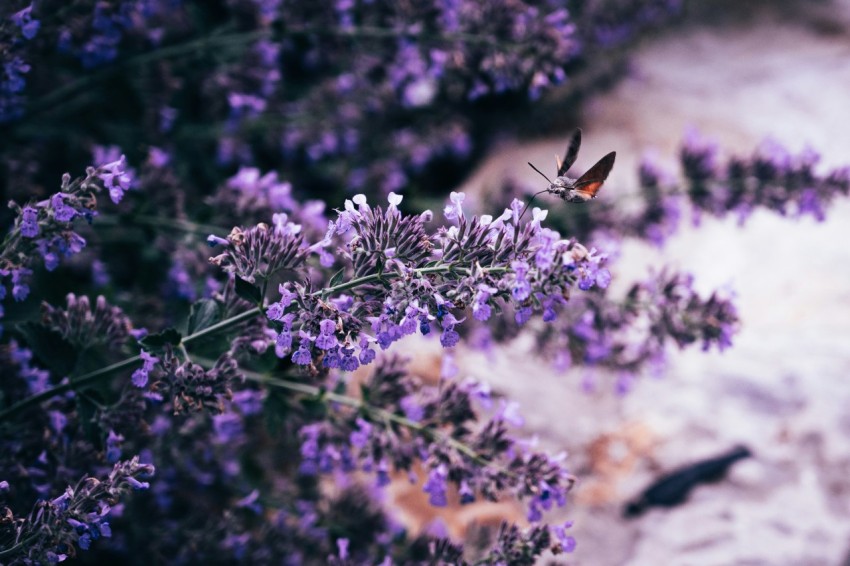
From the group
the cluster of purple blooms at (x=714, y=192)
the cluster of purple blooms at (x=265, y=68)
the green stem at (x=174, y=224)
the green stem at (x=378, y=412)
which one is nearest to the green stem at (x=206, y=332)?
the green stem at (x=378, y=412)

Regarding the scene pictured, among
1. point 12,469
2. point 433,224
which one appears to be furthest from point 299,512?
point 433,224

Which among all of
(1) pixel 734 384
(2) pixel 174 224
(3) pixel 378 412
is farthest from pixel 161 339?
(1) pixel 734 384

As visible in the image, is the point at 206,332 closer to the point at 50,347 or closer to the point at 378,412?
the point at 50,347

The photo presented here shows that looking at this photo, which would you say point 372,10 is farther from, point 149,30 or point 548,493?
point 548,493

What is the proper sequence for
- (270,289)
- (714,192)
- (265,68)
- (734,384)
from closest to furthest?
(270,289) → (714,192) → (265,68) → (734,384)

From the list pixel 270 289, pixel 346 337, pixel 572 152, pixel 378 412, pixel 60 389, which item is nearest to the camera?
pixel 346 337

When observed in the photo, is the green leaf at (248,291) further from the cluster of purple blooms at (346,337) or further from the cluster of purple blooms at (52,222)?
the cluster of purple blooms at (52,222)
